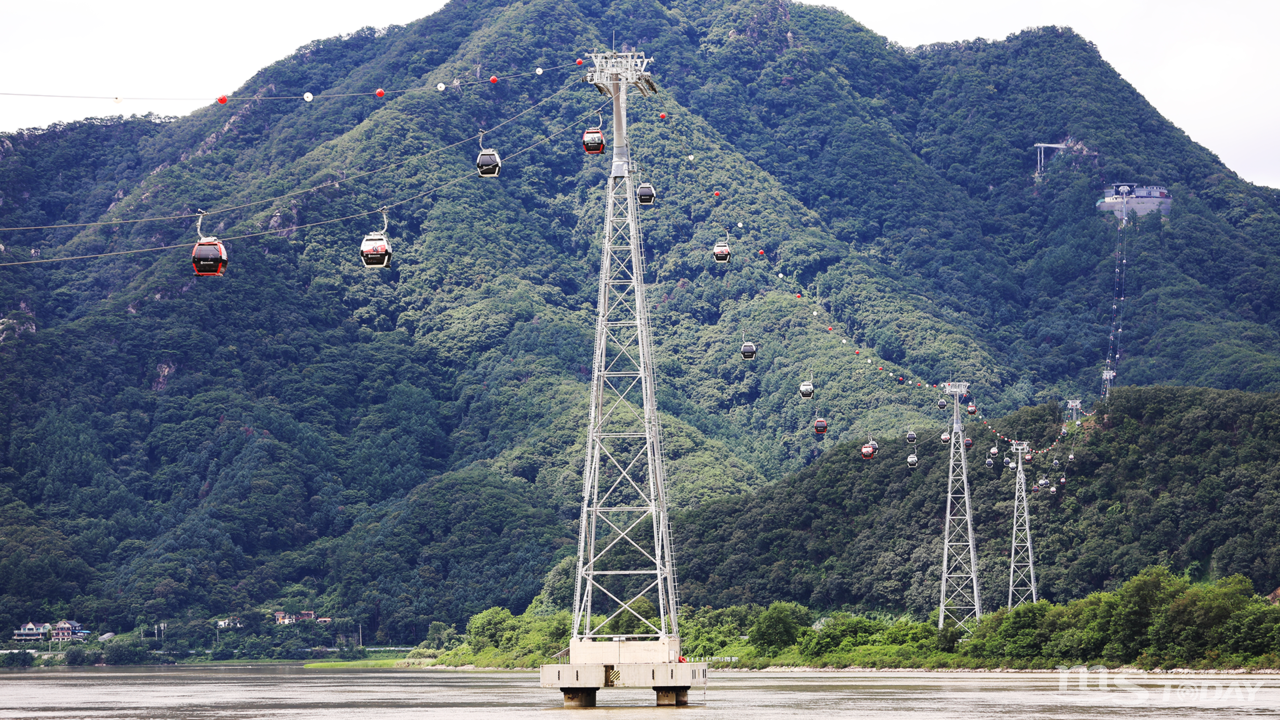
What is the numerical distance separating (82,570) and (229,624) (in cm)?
2212

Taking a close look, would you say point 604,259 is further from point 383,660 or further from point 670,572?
point 383,660

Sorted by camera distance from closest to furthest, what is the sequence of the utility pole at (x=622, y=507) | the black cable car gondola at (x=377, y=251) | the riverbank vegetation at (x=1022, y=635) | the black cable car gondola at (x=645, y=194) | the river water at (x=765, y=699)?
1. the black cable car gondola at (x=377, y=251)
2. the utility pole at (x=622, y=507)
3. the river water at (x=765, y=699)
4. the black cable car gondola at (x=645, y=194)
5. the riverbank vegetation at (x=1022, y=635)

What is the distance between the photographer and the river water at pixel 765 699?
1950 inches

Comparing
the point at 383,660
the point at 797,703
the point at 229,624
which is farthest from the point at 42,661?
the point at 797,703

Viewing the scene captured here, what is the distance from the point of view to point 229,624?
188 m

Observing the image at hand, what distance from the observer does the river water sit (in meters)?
49.5

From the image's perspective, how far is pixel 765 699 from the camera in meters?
64.8

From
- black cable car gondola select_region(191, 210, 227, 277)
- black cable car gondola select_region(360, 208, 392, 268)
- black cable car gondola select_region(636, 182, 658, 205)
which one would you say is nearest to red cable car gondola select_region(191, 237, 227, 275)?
black cable car gondola select_region(191, 210, 227, 277)

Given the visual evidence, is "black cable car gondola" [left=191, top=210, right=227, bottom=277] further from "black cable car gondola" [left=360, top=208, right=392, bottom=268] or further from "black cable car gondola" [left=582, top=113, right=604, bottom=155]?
"black cable car gondola" [left=582, top=113, right=604, bottom=155]

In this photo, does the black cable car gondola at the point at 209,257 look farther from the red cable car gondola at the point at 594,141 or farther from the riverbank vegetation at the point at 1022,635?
the riverbank vegetation at the point at 1022,635

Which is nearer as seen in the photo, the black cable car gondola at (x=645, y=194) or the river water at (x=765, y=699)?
the river water at (x=765, y=699)

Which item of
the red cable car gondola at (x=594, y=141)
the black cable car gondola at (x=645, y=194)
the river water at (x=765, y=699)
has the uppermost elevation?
the red cable car gondola at (x=594, y=141)

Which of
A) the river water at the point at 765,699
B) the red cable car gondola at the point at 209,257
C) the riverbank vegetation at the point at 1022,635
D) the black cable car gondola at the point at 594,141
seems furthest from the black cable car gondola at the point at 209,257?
the riverbank vegetation at the point at 1022,635

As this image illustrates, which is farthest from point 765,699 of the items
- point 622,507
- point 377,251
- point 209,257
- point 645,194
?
point 209,257
